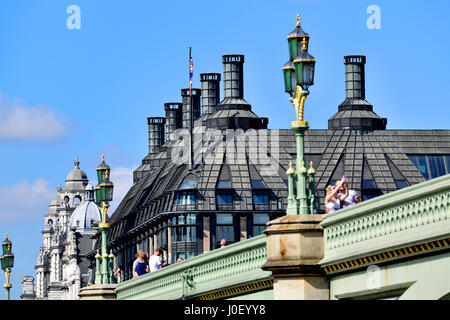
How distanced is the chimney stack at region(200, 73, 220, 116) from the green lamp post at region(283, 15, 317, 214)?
13662cm

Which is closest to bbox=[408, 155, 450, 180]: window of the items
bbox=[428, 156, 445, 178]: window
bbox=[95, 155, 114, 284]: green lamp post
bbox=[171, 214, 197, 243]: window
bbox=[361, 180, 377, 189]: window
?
bbox=[428, 156, 445, 178]: window

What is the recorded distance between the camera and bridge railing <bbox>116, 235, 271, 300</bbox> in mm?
36219

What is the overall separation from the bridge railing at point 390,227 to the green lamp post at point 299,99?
39.7 inches

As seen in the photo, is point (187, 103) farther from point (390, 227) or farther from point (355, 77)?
point (390, 227)

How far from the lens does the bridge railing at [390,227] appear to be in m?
27.1

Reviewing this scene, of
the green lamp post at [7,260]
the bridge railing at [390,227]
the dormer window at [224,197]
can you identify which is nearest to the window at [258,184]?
the dormer window at [224,197]

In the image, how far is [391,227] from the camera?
29094mm

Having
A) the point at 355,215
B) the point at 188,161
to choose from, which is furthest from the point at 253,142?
the point at 355,215

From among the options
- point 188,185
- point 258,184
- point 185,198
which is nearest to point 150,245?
point 185,198

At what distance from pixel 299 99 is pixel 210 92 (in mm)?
140224

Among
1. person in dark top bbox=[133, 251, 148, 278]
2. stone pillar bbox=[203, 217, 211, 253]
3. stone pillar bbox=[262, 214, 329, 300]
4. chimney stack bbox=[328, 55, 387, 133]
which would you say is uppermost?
chimney stack bbox=[328, 55, 387, 133]

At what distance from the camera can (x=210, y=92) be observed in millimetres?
174000

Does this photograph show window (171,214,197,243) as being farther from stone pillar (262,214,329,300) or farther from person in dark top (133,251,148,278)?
stone pillar (262,214,329,300)
